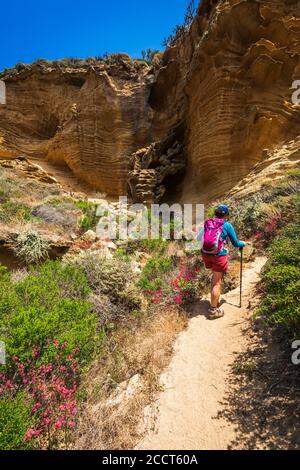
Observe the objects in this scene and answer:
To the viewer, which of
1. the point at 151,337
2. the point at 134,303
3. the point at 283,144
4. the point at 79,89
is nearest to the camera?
the point at 151,337

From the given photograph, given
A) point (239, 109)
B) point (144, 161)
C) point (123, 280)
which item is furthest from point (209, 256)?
point (144, 161)

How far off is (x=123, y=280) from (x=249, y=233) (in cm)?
362

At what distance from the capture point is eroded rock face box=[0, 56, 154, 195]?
20969 millimetres

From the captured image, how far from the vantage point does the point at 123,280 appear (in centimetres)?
636

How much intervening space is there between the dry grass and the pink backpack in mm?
1230

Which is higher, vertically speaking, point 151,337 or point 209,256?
point 209,256

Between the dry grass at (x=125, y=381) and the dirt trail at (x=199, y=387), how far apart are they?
14 centimetres

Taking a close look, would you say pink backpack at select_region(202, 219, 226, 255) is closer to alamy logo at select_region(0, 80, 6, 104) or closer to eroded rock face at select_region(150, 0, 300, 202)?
eroded rock face at select_region(150, 0, 300, 202)

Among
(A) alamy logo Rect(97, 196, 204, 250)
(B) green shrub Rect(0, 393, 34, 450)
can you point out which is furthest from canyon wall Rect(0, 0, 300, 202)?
(B) green shrub Rect(0, 393, 34, 450)

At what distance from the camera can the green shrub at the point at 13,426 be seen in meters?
2.30

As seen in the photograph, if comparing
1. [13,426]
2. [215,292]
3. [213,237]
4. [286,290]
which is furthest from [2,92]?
[286,290]

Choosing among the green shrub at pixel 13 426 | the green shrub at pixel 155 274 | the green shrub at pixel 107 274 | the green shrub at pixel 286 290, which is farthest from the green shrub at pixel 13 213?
the green shrub at pixel 286 290

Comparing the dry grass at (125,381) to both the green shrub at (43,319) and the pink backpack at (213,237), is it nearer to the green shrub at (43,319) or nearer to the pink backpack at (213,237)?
the green shrub at (43,319)
